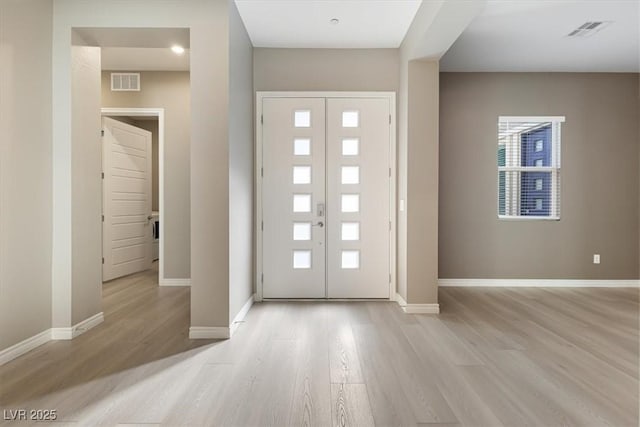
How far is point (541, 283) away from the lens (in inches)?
183

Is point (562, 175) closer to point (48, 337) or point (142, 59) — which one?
point (142, 59)

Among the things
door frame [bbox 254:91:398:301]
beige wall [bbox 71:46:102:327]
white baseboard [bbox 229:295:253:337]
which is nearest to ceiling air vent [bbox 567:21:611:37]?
door frame [bbox 254:91:398:301]

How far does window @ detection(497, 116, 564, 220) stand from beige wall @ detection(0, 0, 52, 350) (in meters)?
5.14

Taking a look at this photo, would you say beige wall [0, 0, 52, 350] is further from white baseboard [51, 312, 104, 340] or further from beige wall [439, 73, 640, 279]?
beige wall [439, 73, 640, 279]

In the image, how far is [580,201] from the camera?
467cm

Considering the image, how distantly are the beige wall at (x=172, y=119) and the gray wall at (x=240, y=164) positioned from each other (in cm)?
141

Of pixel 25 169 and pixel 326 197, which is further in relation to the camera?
pixel 326 197

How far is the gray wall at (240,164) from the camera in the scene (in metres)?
2.94

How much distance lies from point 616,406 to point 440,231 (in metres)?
2.89

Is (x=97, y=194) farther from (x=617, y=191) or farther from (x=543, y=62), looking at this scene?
(x=617, y=191)

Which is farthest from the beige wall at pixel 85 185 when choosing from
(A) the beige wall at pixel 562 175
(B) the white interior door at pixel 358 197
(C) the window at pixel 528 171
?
(C) the window at pixel 528 171

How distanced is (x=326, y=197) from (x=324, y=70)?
1477mm

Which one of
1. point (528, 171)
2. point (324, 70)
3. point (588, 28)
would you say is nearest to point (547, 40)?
point (588, 28)

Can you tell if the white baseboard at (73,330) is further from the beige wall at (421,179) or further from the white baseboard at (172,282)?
the beige wall at (421,179)
